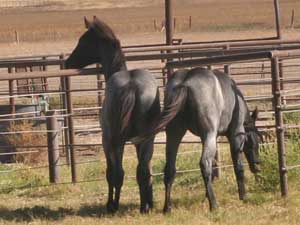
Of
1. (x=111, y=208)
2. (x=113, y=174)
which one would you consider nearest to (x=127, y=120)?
(x=113, y=174)

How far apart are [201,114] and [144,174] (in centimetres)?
86

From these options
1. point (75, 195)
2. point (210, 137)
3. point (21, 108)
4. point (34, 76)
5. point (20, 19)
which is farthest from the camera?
point (20, 19)

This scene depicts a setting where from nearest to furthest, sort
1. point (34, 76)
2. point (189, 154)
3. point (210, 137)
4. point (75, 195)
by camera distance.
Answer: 1. point (210, 137)
2. point (34, 76)
3. point (75, 195)
4. point (189, 154)

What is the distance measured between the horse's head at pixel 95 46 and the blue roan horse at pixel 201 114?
3.19 ft

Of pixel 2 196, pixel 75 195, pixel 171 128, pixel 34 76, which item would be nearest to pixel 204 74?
pixel 171 128

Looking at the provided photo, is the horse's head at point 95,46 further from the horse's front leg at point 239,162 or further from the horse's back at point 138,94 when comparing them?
the horse's front leg at point 239,162

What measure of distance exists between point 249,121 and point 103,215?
76.0 inches

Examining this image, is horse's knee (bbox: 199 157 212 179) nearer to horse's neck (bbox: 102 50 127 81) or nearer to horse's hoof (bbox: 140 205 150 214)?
horse's hoof (bbox: 140 205 150 214)

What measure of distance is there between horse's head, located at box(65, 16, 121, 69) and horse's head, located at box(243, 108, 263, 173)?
1.68 metres

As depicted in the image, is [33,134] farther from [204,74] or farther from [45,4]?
[45,4]

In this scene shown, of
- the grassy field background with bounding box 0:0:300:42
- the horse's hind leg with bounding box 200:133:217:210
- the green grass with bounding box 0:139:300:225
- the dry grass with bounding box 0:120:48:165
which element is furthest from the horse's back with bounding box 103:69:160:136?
the grassy field background with bounding box 0:0:300:42

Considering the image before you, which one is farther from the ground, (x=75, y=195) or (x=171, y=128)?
(x=171, y=128)

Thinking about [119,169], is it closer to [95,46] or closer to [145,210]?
[145,210]

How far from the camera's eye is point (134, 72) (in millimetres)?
8539
